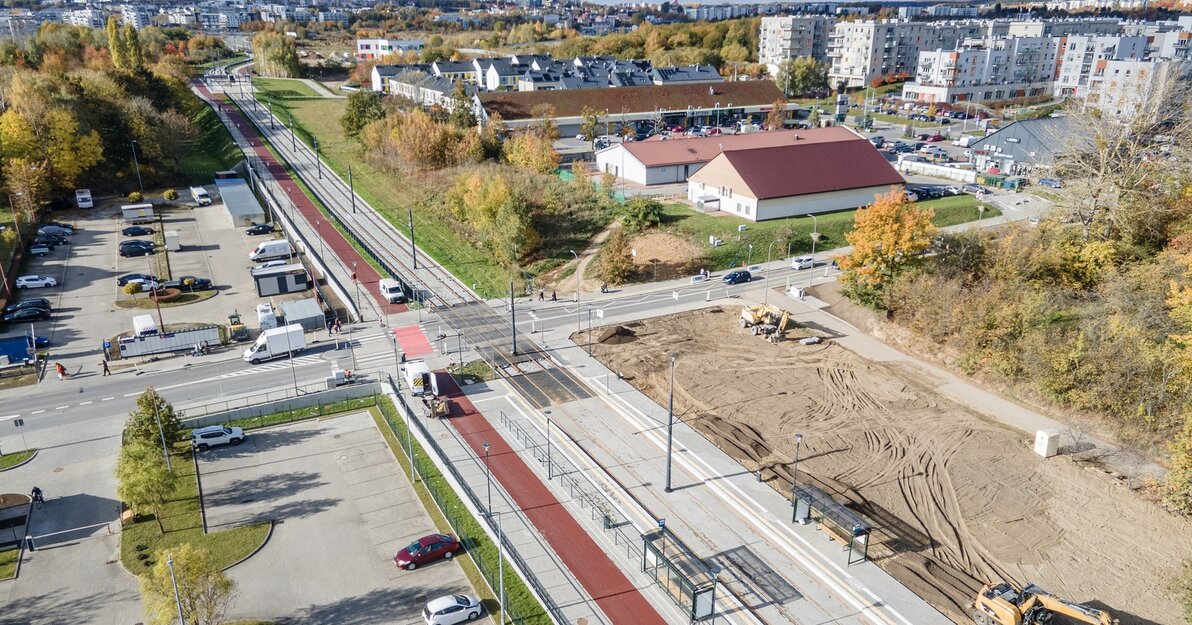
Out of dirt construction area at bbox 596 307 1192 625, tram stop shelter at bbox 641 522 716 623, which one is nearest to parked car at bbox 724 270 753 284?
dirt construction area at bbox 596 307 1192 625

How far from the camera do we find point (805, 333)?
48312mm

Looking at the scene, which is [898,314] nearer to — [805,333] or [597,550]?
[805,333]

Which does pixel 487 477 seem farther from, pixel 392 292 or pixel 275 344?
pixel 392 292

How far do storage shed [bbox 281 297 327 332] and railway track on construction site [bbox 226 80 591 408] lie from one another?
739cm

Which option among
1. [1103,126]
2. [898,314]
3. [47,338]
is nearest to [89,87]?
[47,338]

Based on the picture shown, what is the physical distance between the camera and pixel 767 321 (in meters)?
48.4

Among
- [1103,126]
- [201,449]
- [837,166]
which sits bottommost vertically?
[201,449]

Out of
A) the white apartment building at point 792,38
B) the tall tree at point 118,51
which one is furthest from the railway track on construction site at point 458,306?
the white apartment building at point 792,38

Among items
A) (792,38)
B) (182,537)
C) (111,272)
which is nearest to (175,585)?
(182,537)

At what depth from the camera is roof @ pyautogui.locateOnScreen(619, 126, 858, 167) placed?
79312mm

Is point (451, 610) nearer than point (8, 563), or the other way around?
point (451, 610)

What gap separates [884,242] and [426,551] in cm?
3433

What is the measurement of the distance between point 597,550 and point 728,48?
160 m

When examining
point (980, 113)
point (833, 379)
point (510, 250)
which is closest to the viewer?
point (833, 379)
